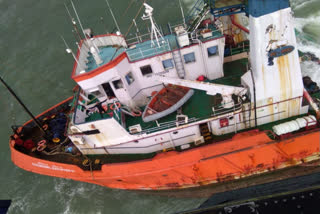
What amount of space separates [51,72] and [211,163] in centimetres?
1293

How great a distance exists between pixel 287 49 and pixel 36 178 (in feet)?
40.2

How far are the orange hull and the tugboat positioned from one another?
4cm

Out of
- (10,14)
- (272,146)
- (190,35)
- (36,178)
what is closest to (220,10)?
(190,35)

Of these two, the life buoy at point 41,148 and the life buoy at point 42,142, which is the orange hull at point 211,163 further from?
the life buoy at point 42,142

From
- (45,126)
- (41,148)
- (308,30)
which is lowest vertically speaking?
(308,30)

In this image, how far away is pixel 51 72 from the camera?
54.9ft

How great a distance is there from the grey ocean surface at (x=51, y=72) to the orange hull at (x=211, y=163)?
5.16ft

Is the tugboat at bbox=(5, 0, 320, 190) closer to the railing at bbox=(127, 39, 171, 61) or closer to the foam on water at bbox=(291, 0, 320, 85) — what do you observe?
the railing at bbox=(127, 39, 171, 61)

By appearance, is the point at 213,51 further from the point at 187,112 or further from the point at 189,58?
the point at 187,112

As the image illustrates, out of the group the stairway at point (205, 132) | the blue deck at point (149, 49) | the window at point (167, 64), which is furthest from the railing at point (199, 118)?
the blue deck at point (149, 49)

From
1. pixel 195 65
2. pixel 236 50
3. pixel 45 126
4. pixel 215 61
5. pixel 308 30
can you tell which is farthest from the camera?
pixel 308 30

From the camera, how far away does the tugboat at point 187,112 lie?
8.09 metres

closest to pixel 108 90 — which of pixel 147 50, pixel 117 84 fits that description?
pixel 117 84

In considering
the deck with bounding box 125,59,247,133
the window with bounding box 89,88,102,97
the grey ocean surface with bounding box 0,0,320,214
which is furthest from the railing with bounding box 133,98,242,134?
the grey ocean surface with bounding box 0,0,320,214
